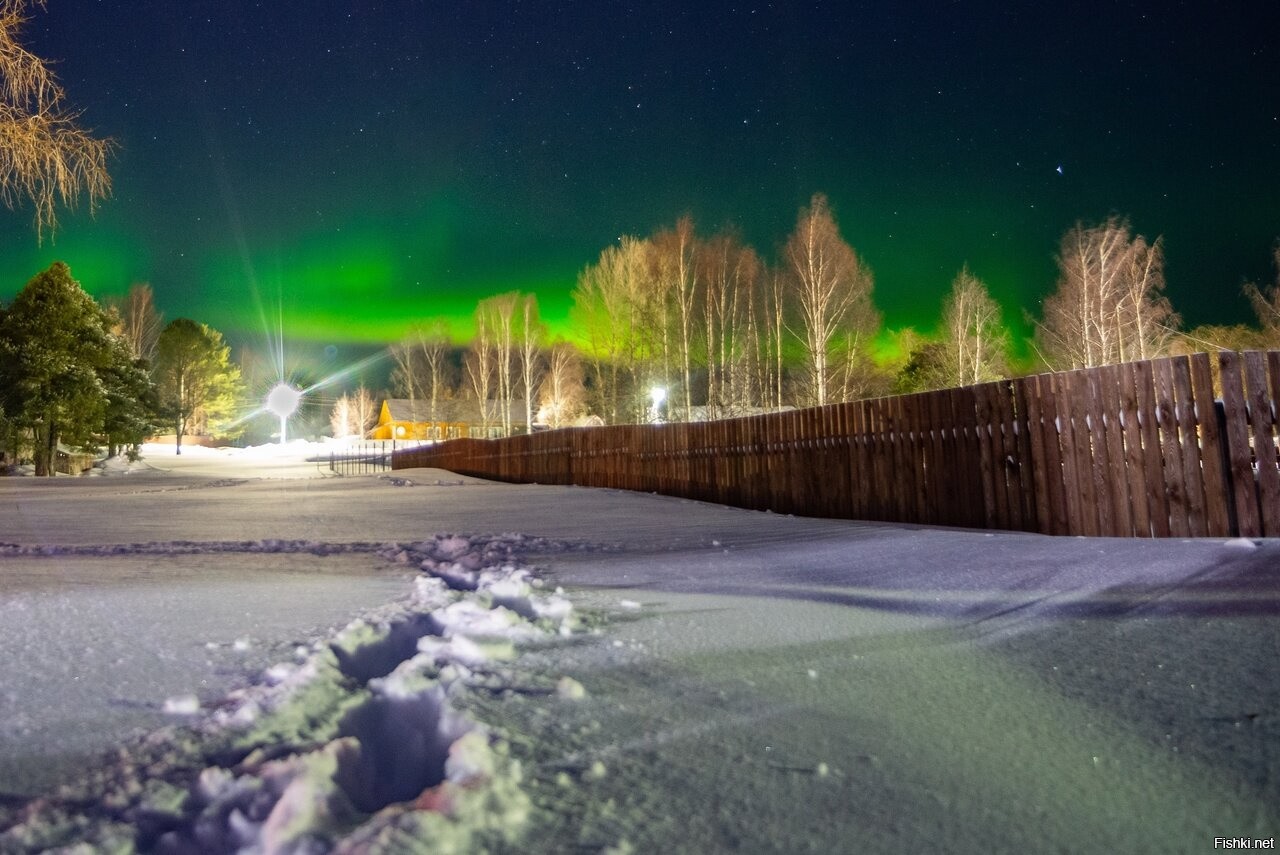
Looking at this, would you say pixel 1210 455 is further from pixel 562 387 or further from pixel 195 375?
pixel 195 375

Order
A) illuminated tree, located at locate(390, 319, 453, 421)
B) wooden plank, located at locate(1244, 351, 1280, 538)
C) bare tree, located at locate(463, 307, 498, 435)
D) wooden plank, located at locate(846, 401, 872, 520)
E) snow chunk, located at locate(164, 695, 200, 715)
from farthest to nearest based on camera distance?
illuminated tree, located at locate(390, 319, 453, 421) < bare tree, located at locate(463, 307, 498, 435) < wooden plank, located at locate(846, 401, 872, 520) < wooden plank, located at locate(1244, 351, 1280, 538) < snow chunk, located at locate(164, 695, 200, 715)

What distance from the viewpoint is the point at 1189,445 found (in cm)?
466

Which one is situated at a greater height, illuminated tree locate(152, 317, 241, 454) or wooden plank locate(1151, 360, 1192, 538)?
illuminated tree locate(152, 317, 241, 454)

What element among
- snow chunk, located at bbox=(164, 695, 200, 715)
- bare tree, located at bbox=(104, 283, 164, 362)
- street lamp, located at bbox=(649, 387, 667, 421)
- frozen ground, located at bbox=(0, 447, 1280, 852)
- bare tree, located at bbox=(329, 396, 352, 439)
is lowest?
frozen ground, located at bbox=(0, 447, 1280, 852)

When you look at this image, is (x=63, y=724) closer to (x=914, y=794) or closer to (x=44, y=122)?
(x=914, y=794)

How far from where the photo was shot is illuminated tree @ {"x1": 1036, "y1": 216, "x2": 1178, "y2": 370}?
73.4 ft

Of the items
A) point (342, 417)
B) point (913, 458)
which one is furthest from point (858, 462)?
point (342, 417)

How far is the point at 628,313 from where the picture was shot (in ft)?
87.7

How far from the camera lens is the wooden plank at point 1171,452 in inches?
184

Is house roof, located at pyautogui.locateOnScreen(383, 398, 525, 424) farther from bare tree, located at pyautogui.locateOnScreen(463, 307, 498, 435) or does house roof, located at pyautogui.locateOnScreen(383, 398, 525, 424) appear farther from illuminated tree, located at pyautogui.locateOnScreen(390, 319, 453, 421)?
bare tree, located at pyautogui.locateOnScreen(463, 307, 498, 435)

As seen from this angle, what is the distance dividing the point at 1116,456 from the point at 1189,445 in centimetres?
43

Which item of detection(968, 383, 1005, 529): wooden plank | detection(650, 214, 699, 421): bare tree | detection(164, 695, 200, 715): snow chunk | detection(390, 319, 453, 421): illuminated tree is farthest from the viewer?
detection(390, 319, 453, 421): illuminated tree

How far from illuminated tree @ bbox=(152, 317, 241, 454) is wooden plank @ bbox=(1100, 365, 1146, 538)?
46.9 meters

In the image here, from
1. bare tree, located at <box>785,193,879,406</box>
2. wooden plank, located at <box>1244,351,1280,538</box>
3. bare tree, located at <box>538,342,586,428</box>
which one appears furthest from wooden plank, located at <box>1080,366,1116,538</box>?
bare tree, located at <box>538,342,586,428</box>
